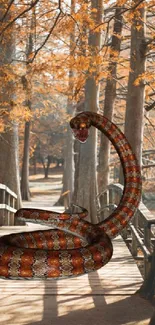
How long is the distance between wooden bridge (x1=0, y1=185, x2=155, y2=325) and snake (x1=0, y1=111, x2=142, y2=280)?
9.01ft

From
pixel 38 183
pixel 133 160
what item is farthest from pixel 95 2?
pixel 38 183

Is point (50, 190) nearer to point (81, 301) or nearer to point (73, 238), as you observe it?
point (81, 301)

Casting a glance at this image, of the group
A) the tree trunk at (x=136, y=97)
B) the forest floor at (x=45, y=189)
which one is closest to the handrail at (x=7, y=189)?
the tree trunk at (x=136, y=97)

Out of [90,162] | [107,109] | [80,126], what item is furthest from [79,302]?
[107,109]

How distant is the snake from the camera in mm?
997

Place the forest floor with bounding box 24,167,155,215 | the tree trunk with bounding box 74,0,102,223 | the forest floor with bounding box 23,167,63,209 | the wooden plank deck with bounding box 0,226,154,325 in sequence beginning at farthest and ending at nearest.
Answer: the forest floor with bounding box 23,167,63,209, the forest floor with bounding box 24,167,155,215, the tree trunk with bounding box 74,0,102,223, the wooden plank deck with bounding box 0,226,154,325

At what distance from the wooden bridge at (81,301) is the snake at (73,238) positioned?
275cm

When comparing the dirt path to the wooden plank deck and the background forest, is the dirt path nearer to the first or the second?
the background forest

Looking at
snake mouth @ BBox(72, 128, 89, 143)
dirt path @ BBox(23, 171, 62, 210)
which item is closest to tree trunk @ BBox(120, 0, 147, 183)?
snake mouth @ BBox(72, 128, 89, 143)

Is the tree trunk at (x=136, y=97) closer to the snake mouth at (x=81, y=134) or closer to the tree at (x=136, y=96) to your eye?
the tree at (x=136, y=96)

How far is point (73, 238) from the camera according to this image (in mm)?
1238

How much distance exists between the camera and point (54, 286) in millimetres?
6047

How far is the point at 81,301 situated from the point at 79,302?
0.05m

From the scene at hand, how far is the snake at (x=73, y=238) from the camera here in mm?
997
